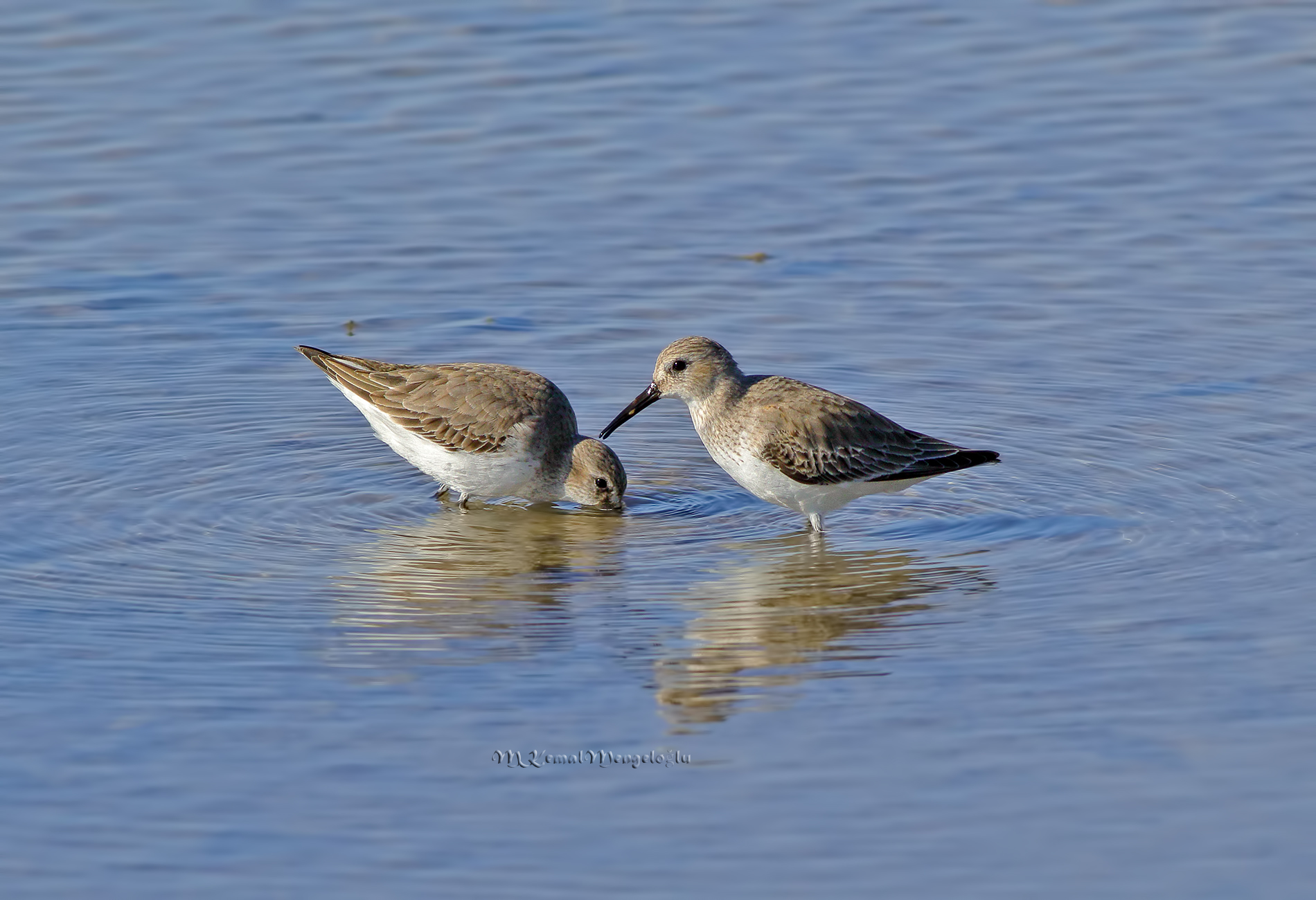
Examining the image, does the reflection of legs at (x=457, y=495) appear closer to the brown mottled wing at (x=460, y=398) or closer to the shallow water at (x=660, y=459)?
the shallow water at (x=660, y=459)

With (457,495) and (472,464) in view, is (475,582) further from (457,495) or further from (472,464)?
(457,495)

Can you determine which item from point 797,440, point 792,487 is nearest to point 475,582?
point 792,487

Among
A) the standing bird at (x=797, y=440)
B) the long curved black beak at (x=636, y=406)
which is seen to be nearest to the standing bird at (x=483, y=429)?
the long curved black beak at (x=636, y=406)

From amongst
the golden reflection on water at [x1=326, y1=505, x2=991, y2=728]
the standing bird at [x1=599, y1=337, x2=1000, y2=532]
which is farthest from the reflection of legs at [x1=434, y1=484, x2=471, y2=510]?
the standing bird at [x1=599, y1=337, x2=1000, y2=532]

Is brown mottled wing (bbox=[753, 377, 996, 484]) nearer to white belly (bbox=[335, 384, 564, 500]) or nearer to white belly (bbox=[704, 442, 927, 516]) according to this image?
white belly (bbox=[704, 442, 927, 516])

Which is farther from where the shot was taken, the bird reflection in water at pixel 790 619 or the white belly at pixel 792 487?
the white belly at pixel 792 487

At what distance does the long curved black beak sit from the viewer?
12.2m

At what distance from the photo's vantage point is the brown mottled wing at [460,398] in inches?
476

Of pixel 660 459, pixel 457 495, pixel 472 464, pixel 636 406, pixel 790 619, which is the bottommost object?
pixel 790 619

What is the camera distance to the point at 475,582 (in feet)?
34.8

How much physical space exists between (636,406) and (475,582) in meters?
2.15

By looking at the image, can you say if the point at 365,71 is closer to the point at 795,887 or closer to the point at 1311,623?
the point at 1311,623

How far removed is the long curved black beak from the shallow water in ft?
1.35

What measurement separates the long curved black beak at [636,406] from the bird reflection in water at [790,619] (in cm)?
134
